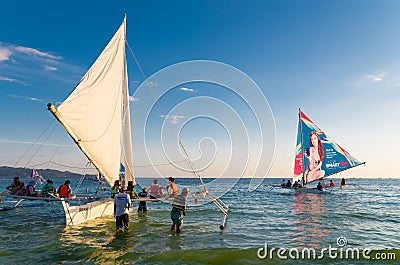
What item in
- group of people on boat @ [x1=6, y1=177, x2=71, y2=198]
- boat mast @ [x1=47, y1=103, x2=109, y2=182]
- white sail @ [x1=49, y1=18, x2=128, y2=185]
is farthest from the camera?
group of people on boat @ [x1=6, y1=177, x2=71, y2=198]

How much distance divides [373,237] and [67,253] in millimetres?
13872

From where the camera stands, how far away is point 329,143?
44125 mm

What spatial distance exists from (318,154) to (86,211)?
117ft

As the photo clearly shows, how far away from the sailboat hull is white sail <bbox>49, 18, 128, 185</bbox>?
5.40ft

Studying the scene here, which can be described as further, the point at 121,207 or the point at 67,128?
the point at 121,207

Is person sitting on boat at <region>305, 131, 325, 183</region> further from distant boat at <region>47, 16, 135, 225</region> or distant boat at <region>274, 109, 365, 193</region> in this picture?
distant boat at <region>47, 16, 135, 225</region>

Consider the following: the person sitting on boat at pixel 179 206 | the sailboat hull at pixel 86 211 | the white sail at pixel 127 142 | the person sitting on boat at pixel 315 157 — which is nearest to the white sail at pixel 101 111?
the sailboat hull at pixel 86 211

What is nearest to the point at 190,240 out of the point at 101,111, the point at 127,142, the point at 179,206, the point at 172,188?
the point at 179,206

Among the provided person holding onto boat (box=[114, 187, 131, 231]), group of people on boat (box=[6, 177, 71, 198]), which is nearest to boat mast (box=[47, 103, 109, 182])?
person holding onto boat (box=[114, 187, 131, 231])

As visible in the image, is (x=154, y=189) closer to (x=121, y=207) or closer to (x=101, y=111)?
(x=121, y=207)

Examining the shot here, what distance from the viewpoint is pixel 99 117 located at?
1595 cm

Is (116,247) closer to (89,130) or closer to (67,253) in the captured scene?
(67,253)

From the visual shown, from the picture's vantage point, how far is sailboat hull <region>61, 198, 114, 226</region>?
1533 cm

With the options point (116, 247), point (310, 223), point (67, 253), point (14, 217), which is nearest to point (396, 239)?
point (310, 223)
